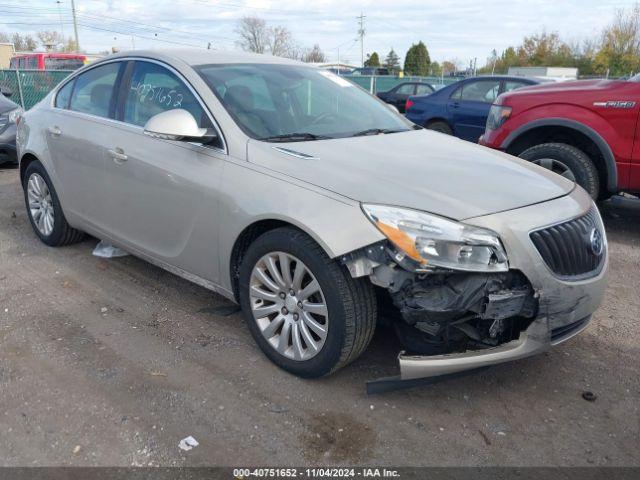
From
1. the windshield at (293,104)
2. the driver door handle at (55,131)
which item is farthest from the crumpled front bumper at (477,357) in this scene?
the driver door handle at (55,131)

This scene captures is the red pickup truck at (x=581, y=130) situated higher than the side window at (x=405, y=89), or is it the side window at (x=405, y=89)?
the side window at (x=405, y=89)

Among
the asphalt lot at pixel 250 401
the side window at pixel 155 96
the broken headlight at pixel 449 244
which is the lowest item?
the asphalt lot at pixel 250 401

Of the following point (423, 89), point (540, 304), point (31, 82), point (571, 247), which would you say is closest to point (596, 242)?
point (571, 247)

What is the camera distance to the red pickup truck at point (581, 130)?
5117 millimetres

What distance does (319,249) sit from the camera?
8.79 feet

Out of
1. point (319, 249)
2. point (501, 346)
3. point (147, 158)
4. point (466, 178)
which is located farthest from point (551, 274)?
point (147, 158)

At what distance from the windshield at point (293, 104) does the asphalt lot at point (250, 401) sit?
1.31m

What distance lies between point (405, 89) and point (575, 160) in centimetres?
1396

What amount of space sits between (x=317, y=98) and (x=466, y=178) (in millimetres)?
1379

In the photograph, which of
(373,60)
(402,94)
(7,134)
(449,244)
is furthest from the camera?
(373,60)

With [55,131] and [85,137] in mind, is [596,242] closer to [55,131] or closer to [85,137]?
[85,137]

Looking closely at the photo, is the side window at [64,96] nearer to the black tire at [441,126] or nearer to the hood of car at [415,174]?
the hood of car at [415,174]

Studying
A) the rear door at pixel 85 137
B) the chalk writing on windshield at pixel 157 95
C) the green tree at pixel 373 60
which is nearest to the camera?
the chalk writing on windshield at pixel 157 95

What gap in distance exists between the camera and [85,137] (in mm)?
4125
